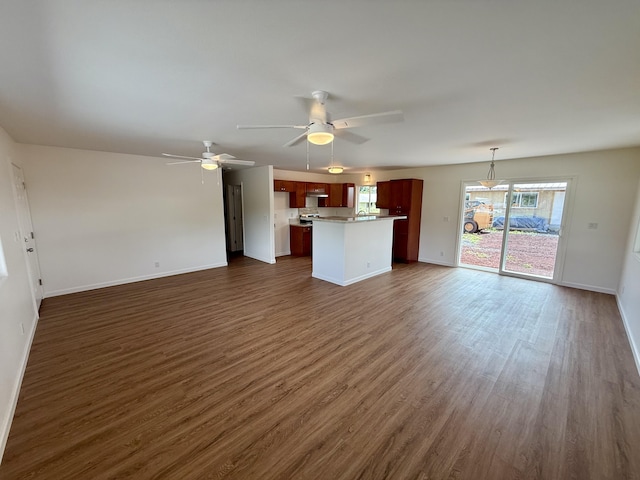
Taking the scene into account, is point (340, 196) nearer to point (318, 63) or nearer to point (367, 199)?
point (367, 199)

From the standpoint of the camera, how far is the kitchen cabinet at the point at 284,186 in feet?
22.5

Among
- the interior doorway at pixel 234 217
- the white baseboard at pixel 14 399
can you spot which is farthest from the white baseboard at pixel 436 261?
the white baseboard at pixel 14 399

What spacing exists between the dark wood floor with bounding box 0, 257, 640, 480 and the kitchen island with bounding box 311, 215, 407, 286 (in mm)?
1118

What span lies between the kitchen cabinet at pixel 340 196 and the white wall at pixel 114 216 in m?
3.43

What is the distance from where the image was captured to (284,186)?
7027 mm

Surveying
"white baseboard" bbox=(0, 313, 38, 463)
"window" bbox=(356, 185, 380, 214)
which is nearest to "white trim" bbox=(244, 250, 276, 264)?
"window" bbox=(356, 185, 380, 214)

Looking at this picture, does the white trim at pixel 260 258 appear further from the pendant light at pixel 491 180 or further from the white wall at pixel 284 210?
the pendant light at pixel 491 180

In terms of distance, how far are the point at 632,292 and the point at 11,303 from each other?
265 inches

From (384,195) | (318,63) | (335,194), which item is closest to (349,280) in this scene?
(384,195)

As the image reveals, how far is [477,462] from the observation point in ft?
5.17

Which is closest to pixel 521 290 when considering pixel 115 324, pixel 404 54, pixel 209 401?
pixel 404 54

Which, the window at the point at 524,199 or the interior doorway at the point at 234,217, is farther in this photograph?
the interior doorway at the point at 234,217

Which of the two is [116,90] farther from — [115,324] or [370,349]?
[370,349]

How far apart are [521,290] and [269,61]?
5287mm
